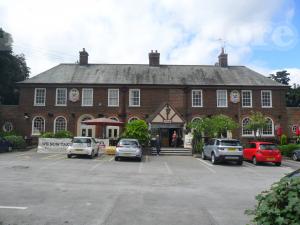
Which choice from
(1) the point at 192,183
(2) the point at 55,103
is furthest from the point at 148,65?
(1) the point at 192,183

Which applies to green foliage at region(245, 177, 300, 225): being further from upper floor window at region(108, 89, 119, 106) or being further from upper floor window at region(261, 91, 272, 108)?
upper floor window at region(261, 91, 272, 108)

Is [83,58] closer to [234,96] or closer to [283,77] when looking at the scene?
[234,96]

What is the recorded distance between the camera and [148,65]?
124ft

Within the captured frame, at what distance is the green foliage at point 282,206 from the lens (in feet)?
12.5

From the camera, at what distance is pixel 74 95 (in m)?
34.5

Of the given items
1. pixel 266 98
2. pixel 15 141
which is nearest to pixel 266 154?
pixel 266 98

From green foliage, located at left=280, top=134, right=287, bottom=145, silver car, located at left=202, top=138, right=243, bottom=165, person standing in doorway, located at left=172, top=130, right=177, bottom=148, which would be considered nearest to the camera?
silver car, located at left=202, top=138, right=243, bottom=165

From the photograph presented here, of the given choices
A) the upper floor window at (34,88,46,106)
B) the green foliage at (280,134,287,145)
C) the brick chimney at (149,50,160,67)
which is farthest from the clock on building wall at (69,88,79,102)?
the green foliage at (280,134,287,145)

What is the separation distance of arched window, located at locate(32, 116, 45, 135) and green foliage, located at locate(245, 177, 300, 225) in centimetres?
3222

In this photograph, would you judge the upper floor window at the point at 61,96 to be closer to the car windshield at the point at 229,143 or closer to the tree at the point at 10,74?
the tree at the point at 10,74

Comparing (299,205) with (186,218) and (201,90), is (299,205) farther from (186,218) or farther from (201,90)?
(201,90)

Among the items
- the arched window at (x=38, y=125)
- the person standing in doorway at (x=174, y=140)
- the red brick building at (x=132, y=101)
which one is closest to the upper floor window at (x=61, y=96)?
the red brick building at (x=132, y=101)

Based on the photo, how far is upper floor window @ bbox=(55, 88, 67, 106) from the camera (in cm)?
3450

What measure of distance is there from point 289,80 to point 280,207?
66066 mm
